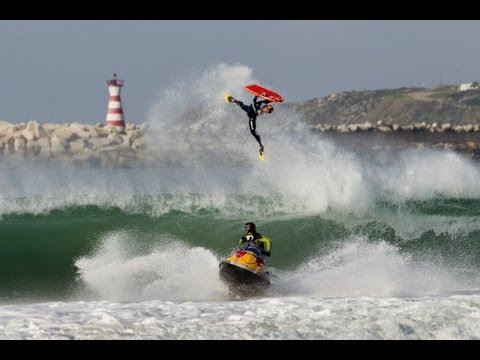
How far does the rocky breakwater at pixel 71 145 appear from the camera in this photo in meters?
85.5

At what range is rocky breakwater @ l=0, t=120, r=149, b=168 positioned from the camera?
8550cm

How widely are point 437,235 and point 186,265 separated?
7566 mm

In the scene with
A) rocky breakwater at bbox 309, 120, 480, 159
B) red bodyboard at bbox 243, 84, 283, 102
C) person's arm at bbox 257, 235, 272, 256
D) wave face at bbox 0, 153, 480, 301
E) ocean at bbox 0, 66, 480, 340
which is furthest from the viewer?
rocky breakwater at bbox 309, 120, 480, 159

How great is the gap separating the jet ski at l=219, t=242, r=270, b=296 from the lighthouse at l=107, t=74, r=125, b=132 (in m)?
74.6

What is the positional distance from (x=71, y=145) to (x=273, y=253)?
67129 mm

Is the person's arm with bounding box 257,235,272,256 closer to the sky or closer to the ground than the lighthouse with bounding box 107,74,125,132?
closer to the ground

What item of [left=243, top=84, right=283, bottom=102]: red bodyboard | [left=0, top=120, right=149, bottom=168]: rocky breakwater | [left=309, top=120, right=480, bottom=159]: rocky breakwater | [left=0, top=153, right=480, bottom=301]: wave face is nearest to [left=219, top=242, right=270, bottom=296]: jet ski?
[left=0, top=153, right=480, bottom=301]: wave face

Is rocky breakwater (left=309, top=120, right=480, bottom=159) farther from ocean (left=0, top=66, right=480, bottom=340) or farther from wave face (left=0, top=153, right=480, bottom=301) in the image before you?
wave face (left=0, top=153, right=480, bottom=301)

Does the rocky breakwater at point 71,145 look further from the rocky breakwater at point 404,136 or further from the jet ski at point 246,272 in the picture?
the jet ski at point 246,272

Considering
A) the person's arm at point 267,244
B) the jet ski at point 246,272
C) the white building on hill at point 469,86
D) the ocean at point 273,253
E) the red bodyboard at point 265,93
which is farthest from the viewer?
the white building on hill at point 469,86

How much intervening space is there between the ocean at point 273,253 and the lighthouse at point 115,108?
58.0 metres

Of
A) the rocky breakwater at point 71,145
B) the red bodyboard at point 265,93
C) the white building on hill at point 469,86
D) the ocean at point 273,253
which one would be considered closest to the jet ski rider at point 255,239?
the ocean at point 273,253

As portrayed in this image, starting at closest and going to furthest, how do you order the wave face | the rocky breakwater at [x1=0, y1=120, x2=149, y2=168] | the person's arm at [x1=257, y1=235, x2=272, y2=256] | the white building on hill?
the person's arm at [x1=257, y1=235, x2=272, y2=256] → the wave face → the rocky breakwater at [x1=0, y1=120, x2=149, y2=168] → the white building on hill

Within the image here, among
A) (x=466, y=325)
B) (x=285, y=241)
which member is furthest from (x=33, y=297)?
(x=466, y=325)
